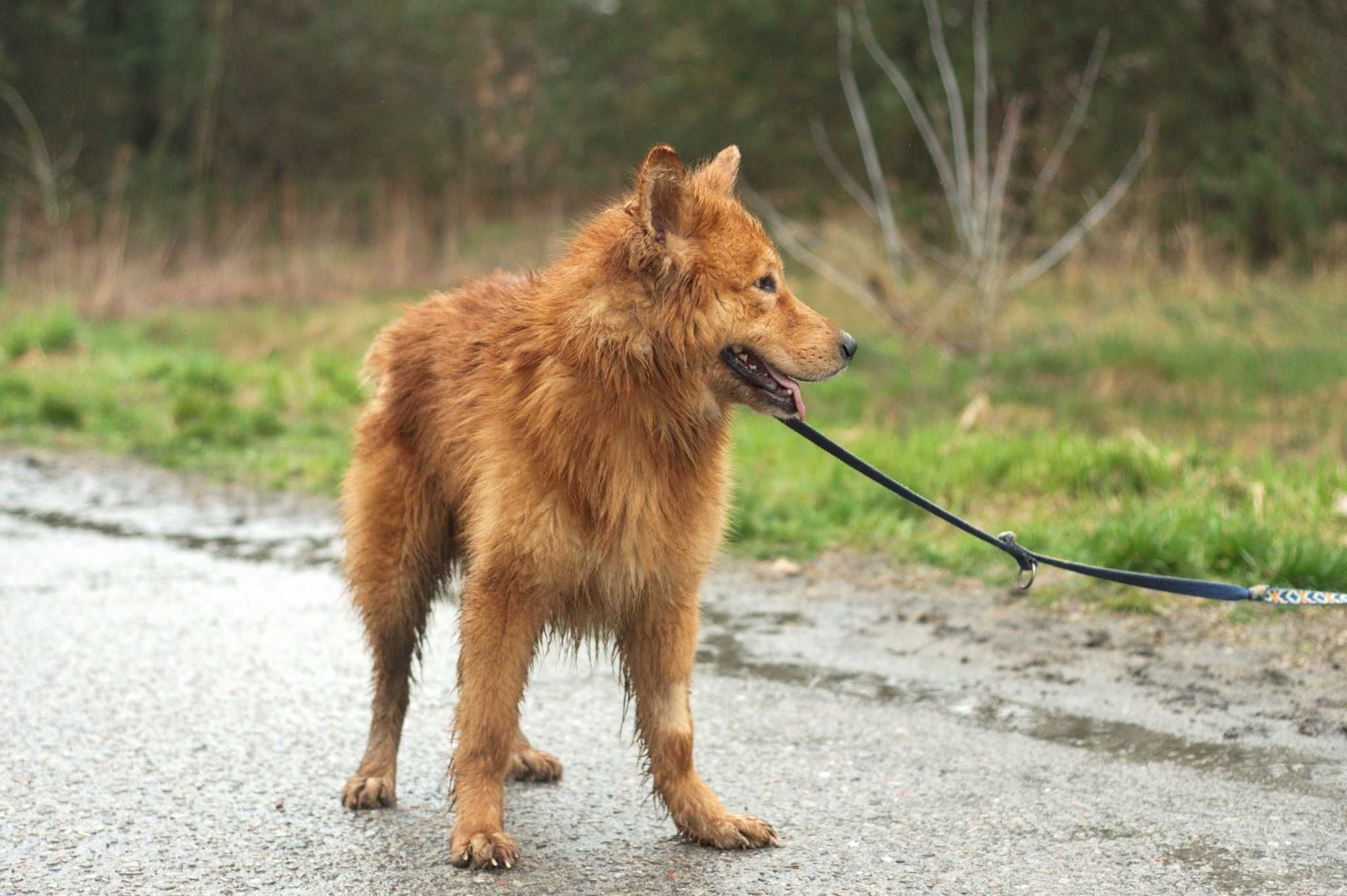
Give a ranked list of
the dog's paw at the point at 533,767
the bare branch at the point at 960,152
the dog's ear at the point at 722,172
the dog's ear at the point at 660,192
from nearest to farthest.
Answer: the dog's ear at the point at 660,192 → the dog's ear at the point at 722,172 → the dog's paw at the point at 533,767 → the bare branch at the point at 960,152

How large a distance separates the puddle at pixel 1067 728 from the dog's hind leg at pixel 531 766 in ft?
4.53

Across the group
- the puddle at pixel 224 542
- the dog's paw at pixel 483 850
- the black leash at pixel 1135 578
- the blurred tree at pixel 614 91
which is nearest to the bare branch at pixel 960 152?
the blurred tree at pixel 614 91

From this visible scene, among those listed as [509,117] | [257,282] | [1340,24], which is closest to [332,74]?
[509,117]

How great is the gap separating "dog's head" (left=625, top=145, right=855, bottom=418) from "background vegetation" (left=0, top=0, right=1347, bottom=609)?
0.72 meters

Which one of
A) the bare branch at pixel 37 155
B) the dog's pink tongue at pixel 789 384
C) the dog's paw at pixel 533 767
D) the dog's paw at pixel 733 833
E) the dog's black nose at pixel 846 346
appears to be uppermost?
the bare branch at pixel 37 155

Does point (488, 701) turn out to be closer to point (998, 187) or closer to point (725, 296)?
point (725, 296)

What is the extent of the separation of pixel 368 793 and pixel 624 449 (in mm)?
1504

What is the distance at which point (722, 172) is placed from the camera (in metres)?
4.12

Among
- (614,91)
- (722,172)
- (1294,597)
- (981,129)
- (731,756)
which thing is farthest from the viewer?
(614,91)

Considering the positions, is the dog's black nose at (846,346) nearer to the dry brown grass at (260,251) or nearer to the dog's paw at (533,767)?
the dog's paw at (533,767)

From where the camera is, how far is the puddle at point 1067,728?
180 inches

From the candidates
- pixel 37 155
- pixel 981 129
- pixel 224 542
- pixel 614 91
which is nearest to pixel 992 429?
pixel 981 129

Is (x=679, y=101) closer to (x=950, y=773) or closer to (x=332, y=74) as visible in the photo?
(x=332, y=74)

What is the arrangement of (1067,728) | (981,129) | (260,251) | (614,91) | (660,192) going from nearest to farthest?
1. (660,192)
2. (1067,728)
3. (981,129)
4. (260,251)
5. (614,91)
